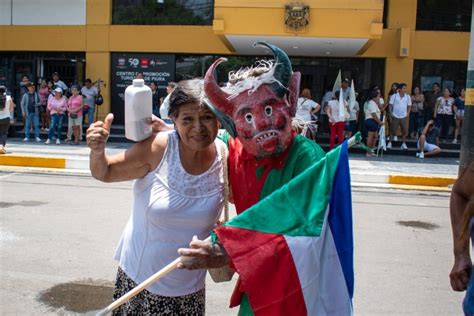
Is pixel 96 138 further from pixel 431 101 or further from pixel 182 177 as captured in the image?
pixel 431 101

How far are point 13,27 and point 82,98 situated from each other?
6.23 meters

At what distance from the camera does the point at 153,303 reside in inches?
93.0

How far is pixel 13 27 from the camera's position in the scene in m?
19.0

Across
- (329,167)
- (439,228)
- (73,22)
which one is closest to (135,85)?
(329,167)

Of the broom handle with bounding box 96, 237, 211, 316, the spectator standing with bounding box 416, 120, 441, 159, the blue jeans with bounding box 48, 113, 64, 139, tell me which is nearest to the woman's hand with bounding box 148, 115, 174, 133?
the broom handle with bounding box 96, 237, 211, 316

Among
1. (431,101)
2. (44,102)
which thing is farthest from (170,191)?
(44,102)

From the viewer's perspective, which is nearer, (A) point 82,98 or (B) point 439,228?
(B) point 439,228

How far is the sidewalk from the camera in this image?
10438 mm

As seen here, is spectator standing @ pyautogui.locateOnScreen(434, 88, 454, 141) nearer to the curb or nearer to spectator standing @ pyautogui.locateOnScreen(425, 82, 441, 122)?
spectator standing @ pyautogui.locateOnScreen(425, 82, 441, 122)

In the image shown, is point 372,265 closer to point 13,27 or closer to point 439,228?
point 439,228

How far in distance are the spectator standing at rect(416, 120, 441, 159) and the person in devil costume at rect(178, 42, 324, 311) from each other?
12190mm

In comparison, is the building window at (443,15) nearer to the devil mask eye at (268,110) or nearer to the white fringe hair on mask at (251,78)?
the white fringe hair on mask at (251,78)

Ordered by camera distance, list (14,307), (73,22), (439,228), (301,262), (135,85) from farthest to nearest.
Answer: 1. (73,22)
2. (439,228)
3. (14,307)
4. (135,85)
5. (301,262)

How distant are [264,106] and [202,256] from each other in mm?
689
